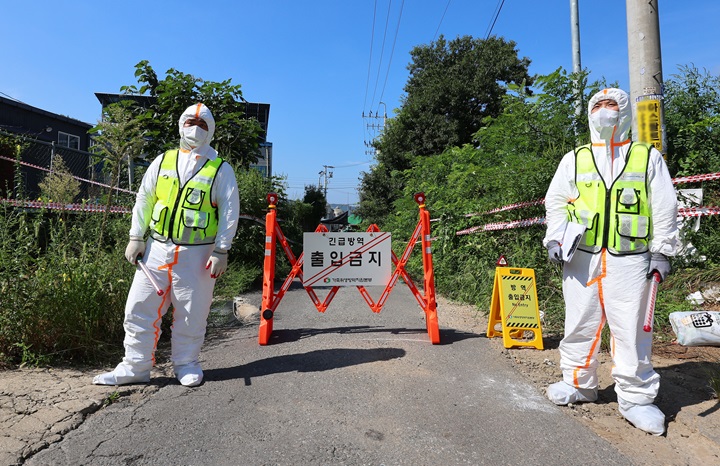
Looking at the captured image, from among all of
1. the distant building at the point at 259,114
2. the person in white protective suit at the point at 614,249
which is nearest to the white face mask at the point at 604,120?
the person in white protective suit at the point at 614,249

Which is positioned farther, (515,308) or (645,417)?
(515,308)

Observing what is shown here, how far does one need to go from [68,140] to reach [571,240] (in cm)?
2339

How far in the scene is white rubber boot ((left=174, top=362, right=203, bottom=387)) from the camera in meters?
3.54

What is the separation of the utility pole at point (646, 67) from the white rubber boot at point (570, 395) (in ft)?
9.04

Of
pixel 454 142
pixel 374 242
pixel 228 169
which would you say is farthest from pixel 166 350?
pixel 454 142

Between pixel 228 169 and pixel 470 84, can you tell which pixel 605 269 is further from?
pixel 470 84

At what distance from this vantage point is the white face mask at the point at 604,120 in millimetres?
3199

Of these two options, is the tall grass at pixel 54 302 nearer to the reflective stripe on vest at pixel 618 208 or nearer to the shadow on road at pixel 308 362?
the shadow on road at pixel 308 362

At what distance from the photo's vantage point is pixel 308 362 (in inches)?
166

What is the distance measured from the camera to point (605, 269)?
3100 mm

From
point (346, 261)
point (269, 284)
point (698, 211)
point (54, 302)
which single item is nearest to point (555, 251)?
point (346, 261)

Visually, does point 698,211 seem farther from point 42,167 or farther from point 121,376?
point 42,167

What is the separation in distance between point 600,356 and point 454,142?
16898 millimetres

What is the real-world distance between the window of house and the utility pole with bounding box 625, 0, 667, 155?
21.9m
